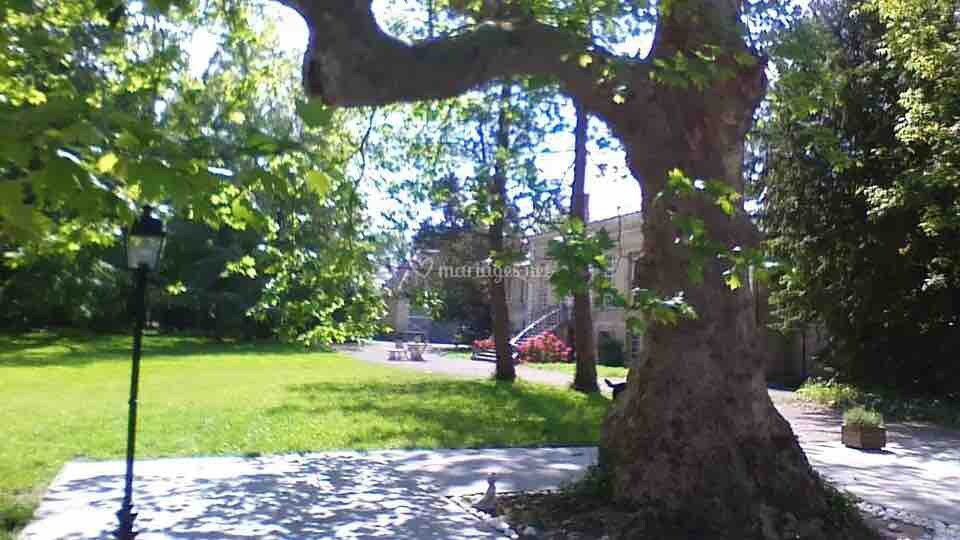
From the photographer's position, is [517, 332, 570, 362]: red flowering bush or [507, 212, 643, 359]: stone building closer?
[507, 212, 643, 359]: stone building

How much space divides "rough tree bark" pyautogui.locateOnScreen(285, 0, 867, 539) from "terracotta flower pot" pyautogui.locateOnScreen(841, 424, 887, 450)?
645 cm

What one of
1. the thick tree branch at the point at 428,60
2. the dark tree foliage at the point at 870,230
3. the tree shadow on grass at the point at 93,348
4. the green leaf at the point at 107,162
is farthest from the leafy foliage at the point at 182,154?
the tree shadow on grass at the point at 93,348

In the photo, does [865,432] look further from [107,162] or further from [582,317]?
[107,162]

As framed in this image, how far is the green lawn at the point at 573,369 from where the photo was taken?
93.4 ft

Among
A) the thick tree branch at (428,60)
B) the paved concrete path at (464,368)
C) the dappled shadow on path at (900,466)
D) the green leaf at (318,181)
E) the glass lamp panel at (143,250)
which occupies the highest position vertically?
the thick tree branch at (428,60)

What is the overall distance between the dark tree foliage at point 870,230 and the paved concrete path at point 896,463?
2.44 m

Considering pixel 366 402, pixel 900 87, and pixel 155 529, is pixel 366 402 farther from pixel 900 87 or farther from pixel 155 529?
pixel 900 87

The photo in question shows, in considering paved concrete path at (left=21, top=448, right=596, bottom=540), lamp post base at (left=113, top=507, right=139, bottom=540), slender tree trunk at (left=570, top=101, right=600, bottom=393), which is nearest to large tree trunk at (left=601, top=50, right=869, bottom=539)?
paved concrete path at (left=21, top=448, right=596, bottom=540)

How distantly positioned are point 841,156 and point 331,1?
5.09 meters

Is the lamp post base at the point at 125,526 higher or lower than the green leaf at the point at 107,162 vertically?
lower

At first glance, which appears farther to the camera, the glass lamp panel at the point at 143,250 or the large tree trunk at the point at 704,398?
the large tree trunk at the point at 704,398

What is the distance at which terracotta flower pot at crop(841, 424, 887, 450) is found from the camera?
1369 centimetres

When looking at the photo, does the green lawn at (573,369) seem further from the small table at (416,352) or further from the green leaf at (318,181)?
the green leaf at (318,181)

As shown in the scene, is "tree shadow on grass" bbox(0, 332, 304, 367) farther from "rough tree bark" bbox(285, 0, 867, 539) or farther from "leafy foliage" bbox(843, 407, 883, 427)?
"rough tree bark" bbox(285, 0, 867, 539)
